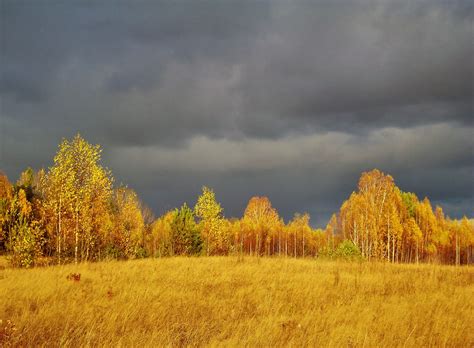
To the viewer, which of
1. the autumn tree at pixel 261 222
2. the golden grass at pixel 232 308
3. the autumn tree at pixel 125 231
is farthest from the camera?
the autumn tree at pixel 261 222

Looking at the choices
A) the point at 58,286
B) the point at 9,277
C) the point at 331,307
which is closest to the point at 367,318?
the point at 331,307

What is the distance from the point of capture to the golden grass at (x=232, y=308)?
23.6 ft

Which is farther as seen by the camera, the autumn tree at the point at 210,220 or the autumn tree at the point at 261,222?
the autumn tree at the point at 261,222

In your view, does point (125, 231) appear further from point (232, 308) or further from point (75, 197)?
point (232, 308)

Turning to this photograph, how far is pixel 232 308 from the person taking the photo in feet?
34.2

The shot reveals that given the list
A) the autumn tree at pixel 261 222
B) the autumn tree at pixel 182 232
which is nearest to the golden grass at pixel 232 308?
the autumn tree at pixel 182 232

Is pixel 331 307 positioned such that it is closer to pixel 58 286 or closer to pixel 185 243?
pixel 58 286

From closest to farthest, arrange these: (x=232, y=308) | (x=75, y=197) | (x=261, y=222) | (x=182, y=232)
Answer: (x=232, y=308)
(x=75, y=197)
(x=182, y=232)
(x=261, y=222)

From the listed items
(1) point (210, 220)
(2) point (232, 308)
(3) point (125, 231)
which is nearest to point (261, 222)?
(1) point (210, 220)

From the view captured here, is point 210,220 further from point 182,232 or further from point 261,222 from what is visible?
point 261,222

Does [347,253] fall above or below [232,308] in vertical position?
above

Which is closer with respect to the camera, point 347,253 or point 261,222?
point 347,253

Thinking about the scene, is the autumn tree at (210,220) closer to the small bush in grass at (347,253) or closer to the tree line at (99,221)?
the tree line at (99,221)

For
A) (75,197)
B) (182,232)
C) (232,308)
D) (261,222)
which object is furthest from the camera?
(261,222)
